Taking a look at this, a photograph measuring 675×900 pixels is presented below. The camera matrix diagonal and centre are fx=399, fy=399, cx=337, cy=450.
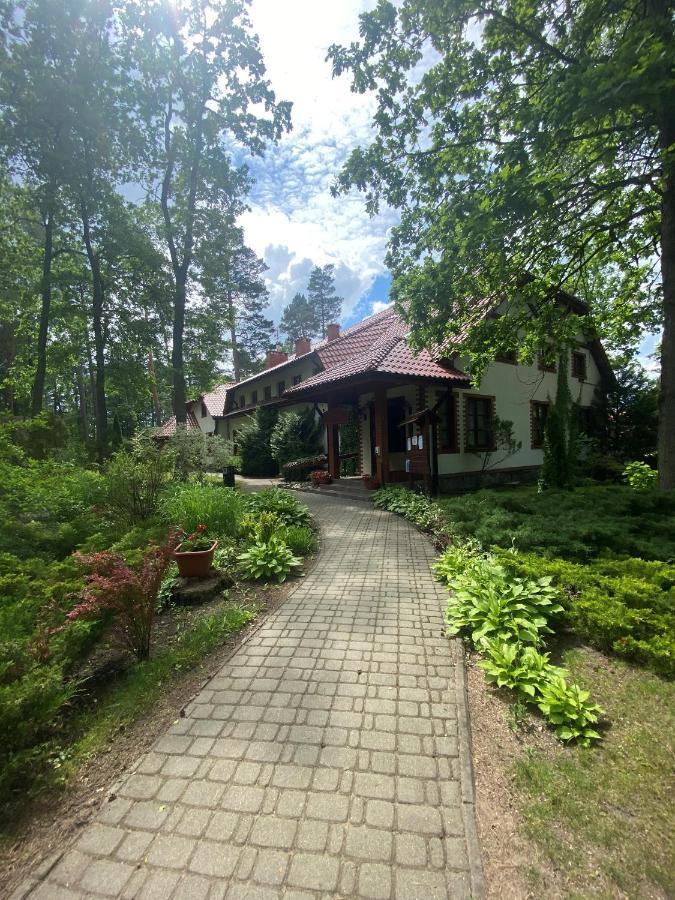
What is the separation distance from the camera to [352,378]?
33.0ft

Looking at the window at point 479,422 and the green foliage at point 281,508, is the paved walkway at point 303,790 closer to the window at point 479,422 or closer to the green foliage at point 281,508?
the green foliage at point 281,508

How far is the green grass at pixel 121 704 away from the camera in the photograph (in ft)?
7.07

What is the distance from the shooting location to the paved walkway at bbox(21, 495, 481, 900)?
1634 mm

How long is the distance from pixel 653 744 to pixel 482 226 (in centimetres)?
619

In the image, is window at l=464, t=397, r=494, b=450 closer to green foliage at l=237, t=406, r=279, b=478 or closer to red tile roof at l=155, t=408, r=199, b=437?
red tile roof at l=155, t=408, r=199, b=437

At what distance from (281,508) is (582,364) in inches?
678

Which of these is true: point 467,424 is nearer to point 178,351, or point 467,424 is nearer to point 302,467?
point 302,467

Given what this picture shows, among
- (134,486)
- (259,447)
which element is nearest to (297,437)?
(259,447)

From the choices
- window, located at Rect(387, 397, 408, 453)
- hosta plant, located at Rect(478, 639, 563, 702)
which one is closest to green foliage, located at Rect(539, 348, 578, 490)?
window, located at Rect(387, 397, 408, 453)

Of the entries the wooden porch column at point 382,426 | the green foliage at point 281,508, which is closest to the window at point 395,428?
the wooden porch column at point 382,426

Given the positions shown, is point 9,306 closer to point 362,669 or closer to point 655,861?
point 362,669

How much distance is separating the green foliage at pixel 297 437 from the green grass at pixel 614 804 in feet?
47.3

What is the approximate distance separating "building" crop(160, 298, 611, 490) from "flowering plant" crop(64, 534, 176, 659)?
7334 millimetres

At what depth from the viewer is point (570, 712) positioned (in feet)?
7.85
